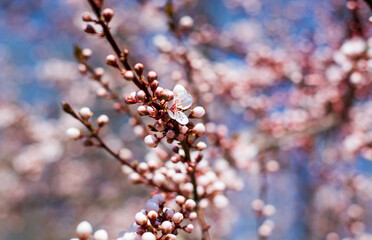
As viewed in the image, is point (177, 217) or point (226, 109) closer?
point (177, 217)

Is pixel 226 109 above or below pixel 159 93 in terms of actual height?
above

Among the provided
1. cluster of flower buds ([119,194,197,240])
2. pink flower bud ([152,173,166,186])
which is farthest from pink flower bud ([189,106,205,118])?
pink flower bud ([152,173,166,186])

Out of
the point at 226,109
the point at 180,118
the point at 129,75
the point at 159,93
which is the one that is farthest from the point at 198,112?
the point at 226,109

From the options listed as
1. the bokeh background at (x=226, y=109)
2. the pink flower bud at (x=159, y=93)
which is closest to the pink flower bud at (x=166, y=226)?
the pink flower bud at (x=159, y=93)

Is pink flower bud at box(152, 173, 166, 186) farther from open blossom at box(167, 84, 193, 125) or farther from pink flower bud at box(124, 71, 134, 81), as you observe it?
pink flower bud at box(124, 71, 134, 81)

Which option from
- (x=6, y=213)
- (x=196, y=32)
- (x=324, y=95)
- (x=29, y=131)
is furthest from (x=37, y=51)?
(x=324, y=95)

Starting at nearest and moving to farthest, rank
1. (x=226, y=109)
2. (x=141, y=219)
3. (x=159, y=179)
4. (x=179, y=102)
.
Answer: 1. (x=141, y=219)
2. (x=179, y=102)
3. (x=159, y=179)
4. (x=226, y=109)

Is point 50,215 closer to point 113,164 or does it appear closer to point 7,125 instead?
point 113,164

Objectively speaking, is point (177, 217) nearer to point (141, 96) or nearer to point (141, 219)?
point (141, 219)
